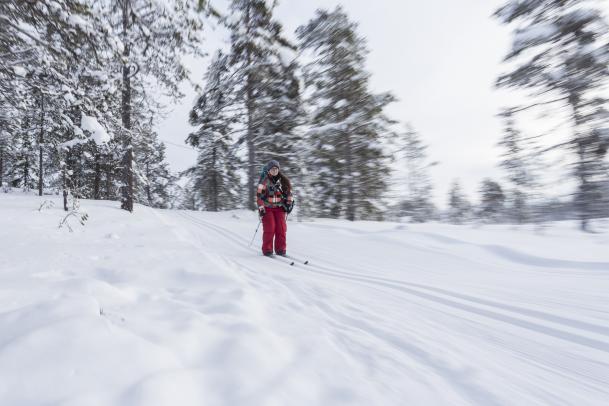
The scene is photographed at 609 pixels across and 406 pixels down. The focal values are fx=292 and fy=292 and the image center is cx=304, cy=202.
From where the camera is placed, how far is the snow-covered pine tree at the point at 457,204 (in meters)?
34.9

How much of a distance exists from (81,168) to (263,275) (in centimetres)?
2700

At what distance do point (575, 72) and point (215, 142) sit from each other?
14.8 m

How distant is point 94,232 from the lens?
7004mm

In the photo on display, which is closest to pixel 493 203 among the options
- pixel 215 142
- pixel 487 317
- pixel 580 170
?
pixel 580 170

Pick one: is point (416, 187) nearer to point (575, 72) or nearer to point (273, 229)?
point (575, 72)

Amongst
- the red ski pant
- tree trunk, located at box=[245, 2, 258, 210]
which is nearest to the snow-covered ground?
the red ski pant

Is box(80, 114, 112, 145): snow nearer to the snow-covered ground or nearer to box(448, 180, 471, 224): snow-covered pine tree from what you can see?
the snow-covered ground

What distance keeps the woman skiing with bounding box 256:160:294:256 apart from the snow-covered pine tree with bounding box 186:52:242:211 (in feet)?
27.7

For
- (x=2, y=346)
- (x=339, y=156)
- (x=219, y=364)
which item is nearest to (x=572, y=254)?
(x=219, y=364)

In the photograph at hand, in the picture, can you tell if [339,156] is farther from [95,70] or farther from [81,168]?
[81,168]

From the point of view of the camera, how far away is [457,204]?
38594mm

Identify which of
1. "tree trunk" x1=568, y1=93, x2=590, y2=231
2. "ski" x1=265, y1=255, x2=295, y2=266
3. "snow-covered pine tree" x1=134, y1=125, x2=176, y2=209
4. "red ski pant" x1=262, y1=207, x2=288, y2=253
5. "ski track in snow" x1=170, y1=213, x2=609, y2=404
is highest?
"snow-covered pine tree" x1=134, y1=125, x2=176, y2=209

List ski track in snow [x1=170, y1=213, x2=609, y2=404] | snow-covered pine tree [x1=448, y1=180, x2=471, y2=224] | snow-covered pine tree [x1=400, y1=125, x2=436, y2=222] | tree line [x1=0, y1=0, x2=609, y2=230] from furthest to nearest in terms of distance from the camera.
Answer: snow-covered pine tree [x1=448, y1=180, x2=471, y2=224], snow-covered pine tree [x1=400, y1=125, x2=436, y2=222], tree line [x1=0, y1=0, x2=609, y2=230], ski track in snow [x1=170, y1=213, x2=609, y2=404]

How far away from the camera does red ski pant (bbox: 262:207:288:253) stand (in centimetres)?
574
